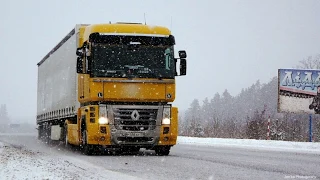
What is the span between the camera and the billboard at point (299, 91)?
32.0 m

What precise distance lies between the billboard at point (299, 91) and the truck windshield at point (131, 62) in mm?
16895

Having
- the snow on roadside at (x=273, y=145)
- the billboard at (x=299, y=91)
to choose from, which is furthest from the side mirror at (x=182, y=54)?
the billboard at (x=299, y=91)

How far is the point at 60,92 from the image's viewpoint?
22141mm

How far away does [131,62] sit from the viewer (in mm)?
16453

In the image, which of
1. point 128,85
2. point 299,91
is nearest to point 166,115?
point 128,85

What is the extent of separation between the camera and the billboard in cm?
3197

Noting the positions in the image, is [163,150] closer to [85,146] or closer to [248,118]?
[85,146]

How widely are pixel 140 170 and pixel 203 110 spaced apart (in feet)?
580

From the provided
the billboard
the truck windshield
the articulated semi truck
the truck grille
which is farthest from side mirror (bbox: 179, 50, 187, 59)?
the billboard

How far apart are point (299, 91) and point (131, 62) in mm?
17821

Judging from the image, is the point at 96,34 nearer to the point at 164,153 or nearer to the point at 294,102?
the point at 164,153

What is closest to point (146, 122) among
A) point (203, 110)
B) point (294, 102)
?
point (294, 102)

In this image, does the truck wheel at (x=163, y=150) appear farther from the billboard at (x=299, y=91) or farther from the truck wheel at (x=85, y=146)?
the billboard at (x=299, y=91)

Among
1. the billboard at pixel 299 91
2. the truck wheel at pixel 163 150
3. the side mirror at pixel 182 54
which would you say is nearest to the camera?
the side mirror at pixel 182 54
